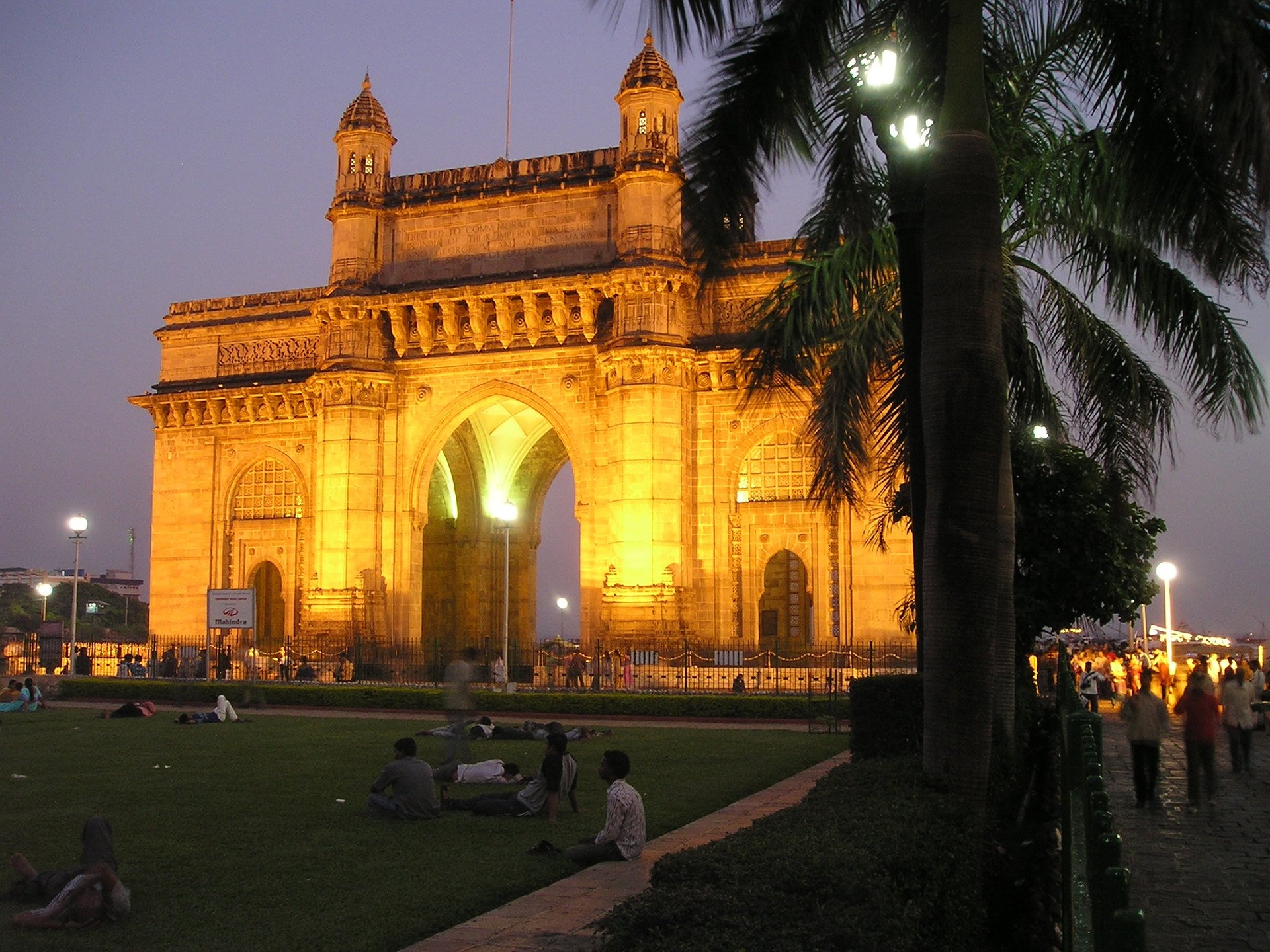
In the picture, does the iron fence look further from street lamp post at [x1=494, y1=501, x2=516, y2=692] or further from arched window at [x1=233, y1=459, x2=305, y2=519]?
arched window at [x1=233, y1=459, x2=305, y2=519]

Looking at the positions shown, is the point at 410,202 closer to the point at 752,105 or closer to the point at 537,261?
the point at 537,261

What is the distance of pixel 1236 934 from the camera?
8188 mm

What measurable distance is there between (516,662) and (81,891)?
2835 cm

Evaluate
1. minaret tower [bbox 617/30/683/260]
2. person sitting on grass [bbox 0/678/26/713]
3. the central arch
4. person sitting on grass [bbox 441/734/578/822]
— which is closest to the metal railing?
person sitting on grass [bbox 441/734/578/822]

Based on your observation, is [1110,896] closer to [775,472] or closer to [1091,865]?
[1091,865]

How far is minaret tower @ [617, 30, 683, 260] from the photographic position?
32438 mm

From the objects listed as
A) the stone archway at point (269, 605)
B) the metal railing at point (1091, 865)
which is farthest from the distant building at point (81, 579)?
the metal railing at point (1091, 865)

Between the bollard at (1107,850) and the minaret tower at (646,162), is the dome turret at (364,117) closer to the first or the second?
the minaret tower at (646,162)

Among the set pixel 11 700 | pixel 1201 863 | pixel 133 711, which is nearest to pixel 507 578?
pixel 133 711

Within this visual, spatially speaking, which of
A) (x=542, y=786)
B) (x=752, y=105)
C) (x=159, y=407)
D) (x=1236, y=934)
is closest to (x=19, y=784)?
(x=542, y=786)

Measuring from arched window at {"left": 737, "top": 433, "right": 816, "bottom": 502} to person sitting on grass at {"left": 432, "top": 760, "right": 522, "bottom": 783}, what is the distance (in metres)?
19.2

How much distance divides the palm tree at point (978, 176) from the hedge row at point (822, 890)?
1661 mm

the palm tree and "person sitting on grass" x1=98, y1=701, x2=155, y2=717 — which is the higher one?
the palm tree

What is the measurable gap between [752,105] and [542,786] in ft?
20.2
